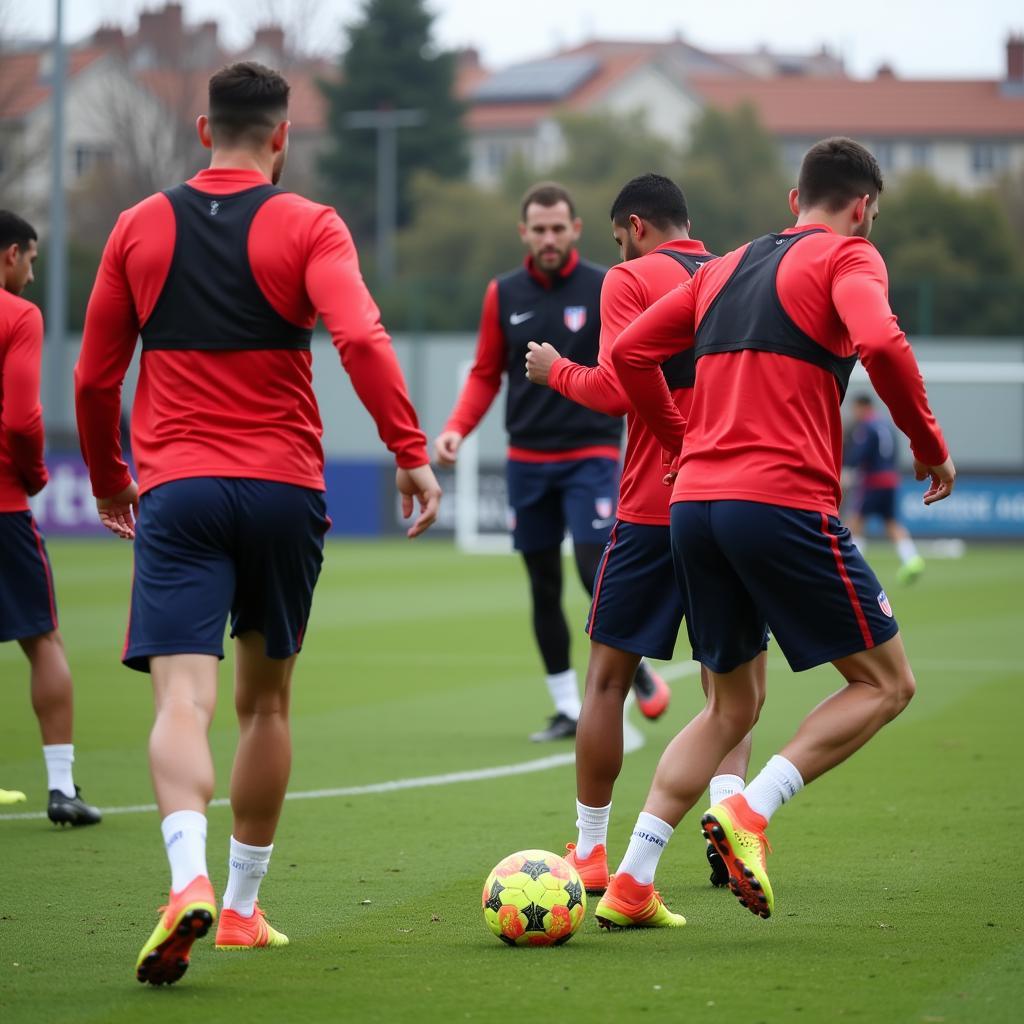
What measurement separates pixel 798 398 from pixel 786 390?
0.13 feet

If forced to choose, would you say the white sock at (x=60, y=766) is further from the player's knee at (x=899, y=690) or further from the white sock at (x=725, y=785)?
the player's knee at (x=899, y=690)

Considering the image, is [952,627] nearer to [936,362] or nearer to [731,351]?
[731,351]

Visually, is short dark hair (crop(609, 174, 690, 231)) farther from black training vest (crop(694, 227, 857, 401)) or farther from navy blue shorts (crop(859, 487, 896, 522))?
navy blue shorts (crop(859, 487, 896, 522))

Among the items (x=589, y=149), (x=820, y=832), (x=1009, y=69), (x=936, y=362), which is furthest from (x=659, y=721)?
(x=1009, y=69)

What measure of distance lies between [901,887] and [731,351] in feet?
6.19

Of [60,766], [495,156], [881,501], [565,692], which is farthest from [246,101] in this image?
[495,156]

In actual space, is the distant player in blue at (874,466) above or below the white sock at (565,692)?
below

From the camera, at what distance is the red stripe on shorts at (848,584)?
16.0 ft

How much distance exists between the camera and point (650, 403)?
17.4 ft

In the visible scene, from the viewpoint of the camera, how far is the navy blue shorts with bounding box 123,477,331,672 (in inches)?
182

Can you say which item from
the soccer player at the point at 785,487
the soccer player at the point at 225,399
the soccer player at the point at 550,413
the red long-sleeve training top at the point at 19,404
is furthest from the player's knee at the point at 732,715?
the soccer player at the point at 550,413

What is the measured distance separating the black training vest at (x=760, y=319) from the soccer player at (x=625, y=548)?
1.63ft

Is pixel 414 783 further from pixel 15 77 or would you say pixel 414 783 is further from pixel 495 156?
pixel 495 156

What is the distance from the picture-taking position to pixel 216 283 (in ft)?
15.4
